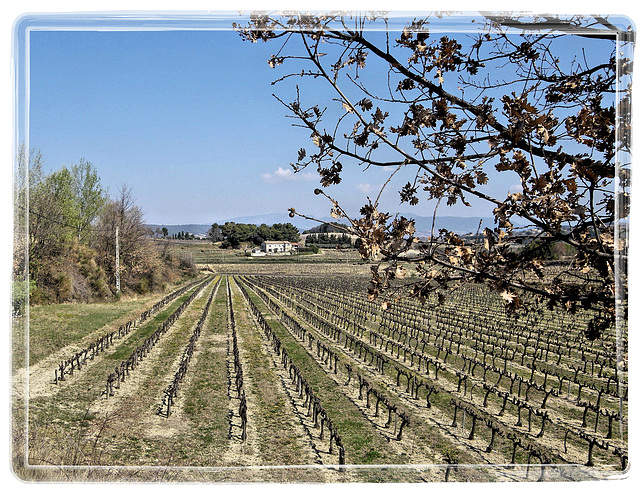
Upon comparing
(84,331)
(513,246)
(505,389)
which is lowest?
(505,389)

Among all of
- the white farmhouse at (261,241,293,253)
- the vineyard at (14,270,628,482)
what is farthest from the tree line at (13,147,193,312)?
the white farmhouse at (261,241,293,253)

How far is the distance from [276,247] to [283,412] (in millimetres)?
1980

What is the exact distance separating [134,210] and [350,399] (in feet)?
12.4

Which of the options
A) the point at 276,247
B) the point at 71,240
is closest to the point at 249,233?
the point at 276,247

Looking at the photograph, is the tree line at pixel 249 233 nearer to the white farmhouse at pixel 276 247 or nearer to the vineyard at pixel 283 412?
the white farmhouse at pixel 276 247

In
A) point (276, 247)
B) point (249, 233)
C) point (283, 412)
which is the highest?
point (249, 233)

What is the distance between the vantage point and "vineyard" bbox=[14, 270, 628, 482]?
9.66ft

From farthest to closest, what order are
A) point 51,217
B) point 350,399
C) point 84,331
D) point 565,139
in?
point 350,399, point 84,331, point 51,217, point 565,139

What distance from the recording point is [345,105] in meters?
1.79

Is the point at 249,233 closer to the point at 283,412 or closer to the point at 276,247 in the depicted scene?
the point at 276,247

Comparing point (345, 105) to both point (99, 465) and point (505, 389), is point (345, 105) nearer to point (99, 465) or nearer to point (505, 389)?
point (99, 465)

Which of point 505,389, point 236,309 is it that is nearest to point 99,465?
point 505,389

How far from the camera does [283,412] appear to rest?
5223 millimetres

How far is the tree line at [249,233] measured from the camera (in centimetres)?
402
